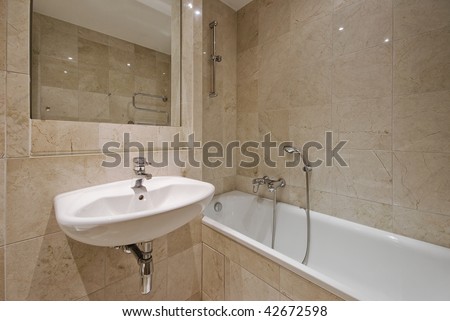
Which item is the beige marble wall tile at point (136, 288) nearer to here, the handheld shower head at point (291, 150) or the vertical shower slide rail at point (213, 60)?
the handheld shower head at point (291, 150)

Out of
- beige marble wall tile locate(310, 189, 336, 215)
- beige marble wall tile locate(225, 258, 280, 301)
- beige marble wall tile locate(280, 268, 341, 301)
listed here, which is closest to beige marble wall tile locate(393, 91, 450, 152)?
beige marble wall tile locate(310, 189, 336, 215)

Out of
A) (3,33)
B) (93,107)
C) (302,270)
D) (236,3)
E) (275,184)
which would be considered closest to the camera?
(3,33)

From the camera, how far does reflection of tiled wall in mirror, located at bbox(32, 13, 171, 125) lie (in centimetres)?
79

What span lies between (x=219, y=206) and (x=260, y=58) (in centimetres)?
132

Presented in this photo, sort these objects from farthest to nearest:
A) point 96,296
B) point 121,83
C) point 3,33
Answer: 1. point 121,83
2. point 96,296
3. point 3,33

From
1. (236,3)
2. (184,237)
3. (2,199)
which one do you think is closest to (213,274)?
(184,237)

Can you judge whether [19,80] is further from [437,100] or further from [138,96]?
[437,100]

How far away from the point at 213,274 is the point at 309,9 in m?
1.84

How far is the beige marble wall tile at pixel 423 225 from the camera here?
94cm

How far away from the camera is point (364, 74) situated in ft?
3.70

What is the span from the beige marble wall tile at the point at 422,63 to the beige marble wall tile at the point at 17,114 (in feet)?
5.38

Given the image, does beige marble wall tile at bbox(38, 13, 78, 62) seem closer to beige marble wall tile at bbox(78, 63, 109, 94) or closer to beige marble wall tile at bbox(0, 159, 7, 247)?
beige marble wall tile at bbox(78, 63, 109, 94)

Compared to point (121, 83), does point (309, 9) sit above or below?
above

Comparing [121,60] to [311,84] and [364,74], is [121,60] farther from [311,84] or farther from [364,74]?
[364,74]
